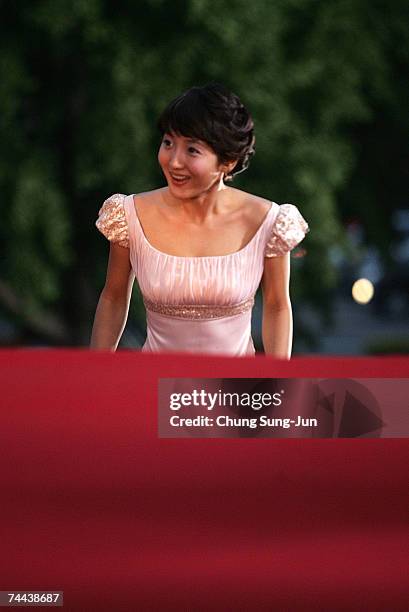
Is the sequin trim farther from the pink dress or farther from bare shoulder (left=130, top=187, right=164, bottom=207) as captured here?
bare shoulder (left=130, top=187, right=164, bottom=207)

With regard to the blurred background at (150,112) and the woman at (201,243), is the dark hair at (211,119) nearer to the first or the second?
the woman at (201,243)

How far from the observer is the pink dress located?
2840mm

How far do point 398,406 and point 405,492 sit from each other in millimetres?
158

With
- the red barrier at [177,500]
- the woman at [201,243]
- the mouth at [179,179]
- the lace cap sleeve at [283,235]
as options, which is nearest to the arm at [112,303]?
the woman at [201,243]

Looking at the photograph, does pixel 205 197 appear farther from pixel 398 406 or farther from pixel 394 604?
pixel 394 604

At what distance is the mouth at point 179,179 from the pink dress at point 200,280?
0.14 meters

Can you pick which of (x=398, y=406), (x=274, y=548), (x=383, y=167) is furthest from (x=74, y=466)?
(x=383, y=167)

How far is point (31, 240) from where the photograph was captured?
10.7 metres

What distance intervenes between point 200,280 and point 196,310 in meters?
0.08

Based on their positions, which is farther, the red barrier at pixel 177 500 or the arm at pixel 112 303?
the arm at pixel 112 303

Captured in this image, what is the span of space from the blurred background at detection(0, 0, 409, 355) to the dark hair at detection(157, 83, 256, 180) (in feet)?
24.3

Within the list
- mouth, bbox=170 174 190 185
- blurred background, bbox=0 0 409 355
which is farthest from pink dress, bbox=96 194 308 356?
blurred background, bbox=0 0 409 355

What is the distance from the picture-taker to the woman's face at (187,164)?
2795 mm

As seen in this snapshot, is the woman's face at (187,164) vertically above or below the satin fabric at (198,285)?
above
